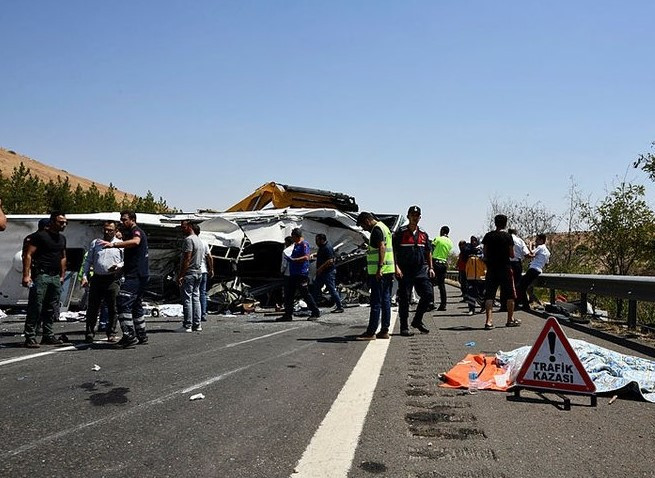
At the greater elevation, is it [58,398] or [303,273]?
[303,273]

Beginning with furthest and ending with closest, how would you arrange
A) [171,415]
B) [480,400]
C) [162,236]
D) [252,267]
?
[252,267]
[162,236]
[480,400]
[171,415]

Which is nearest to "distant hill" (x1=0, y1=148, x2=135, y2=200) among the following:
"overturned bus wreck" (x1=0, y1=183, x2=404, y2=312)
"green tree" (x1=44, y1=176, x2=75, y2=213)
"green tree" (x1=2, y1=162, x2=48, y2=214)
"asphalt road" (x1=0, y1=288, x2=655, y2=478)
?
"green tree" (x1=44, y1=176, x2=75, y2=213)

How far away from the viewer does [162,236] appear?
15008 mm

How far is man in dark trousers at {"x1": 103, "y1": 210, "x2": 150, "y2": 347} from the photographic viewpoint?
298 inches

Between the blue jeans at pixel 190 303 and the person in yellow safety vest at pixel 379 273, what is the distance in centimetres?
295

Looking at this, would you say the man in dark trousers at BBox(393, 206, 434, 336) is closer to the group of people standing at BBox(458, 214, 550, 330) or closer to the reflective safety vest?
the reflective safety vest

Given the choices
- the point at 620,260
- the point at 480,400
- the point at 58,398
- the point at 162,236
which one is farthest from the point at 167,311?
the point at 620,260

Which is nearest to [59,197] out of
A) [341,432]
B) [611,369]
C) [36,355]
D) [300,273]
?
[300,273]

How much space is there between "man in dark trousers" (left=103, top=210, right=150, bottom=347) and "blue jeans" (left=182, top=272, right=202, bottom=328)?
148 centimetres

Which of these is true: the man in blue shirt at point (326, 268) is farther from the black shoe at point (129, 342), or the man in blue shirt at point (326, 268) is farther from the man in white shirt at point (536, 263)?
the black shoe at point (129, 342)

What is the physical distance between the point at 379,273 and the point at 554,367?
370cm

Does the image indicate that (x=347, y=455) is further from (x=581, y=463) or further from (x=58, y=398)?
(x=58, y=398)

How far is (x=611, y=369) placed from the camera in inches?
196

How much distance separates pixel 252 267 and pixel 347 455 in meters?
13.4
